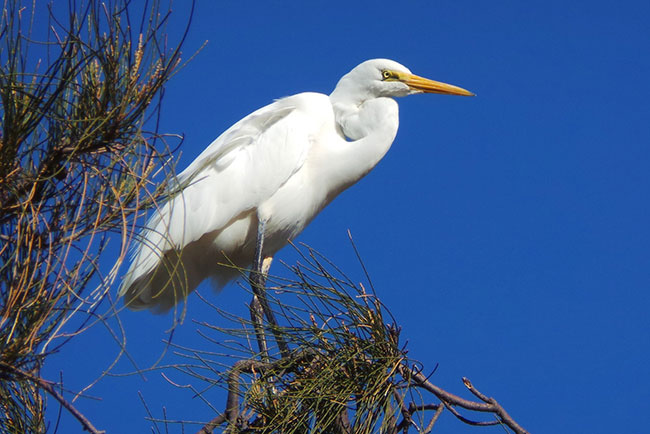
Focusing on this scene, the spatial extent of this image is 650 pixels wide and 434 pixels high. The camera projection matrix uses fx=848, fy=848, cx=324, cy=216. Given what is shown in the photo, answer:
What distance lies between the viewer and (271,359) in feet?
5.98

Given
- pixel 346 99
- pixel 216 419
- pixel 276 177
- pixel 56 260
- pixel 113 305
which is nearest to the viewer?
pixel 113 305

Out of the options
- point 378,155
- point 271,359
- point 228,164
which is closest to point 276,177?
point 228,164

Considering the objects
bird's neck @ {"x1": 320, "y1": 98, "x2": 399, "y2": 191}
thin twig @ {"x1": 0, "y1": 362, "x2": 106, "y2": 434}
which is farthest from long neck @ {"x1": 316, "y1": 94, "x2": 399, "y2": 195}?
thin twig @ {"x1": 0, "y1": 362, "x2": 106, "y2": 434}

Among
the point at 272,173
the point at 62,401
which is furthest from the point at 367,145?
the point at 62,401

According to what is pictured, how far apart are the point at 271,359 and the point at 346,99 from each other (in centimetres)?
175

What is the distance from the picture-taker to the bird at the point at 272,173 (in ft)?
10.3

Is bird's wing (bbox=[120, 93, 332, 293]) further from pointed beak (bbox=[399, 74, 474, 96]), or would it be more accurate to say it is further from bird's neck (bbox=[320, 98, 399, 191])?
pointed beak (bbox=[399, 74, 474, 96])

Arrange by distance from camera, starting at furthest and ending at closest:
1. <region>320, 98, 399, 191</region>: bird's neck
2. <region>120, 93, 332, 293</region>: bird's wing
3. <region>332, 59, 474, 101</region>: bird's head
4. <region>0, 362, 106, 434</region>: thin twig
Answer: <region>332, 59, 474, 101</region>: bird's head
<region>320, 98, 399, 191</region>: bird's neck
<region>120, 93, 332, 293</region>: bird's wing
<region>0, 362, 106, 434</region>: thin twig

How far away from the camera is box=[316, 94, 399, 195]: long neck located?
3221 mm

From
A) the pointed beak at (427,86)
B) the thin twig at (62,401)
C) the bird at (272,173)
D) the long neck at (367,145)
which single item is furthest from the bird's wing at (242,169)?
the thin twig at (62,401)

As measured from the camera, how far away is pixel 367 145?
3227 millimetres

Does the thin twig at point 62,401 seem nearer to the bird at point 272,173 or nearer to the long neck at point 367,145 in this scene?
the bird at point 272,173

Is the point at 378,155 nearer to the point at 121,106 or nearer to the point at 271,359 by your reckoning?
the point at 271,359

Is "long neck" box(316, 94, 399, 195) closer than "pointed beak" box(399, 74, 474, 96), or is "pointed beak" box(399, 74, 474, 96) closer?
"long neck" box(316, 94, 399, 195)
